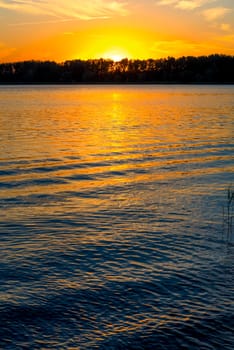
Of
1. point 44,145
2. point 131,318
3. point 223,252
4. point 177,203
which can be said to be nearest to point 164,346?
point 131,318

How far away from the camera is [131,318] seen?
25.6 ft

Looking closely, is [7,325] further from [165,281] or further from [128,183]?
[128,183]

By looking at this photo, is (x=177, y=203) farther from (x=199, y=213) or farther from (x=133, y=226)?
(x=133, y=226)

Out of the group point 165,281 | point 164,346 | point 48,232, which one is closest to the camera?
point 164,346

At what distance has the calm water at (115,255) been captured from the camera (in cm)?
746

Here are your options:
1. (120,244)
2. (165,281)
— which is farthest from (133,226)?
(165,281)

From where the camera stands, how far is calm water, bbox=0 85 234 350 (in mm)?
7461

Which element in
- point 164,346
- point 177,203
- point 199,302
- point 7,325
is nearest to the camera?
point 164,346

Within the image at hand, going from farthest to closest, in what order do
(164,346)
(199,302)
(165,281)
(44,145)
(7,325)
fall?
1. (44,145)
2. (165,281)
3. (199,302)
4. (7,325)
5. (164,346)

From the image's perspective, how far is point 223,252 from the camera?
10.7 m

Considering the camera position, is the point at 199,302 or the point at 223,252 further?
the point at 223,252

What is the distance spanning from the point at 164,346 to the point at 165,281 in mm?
2171

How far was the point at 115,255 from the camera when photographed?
34.8 feet

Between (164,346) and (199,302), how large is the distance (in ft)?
4.87
